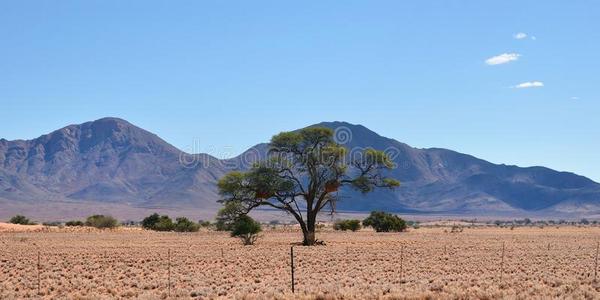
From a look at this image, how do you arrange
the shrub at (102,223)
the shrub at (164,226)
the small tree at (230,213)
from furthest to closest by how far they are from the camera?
the shrub at (102,223) → the shrub at (164,226) → the small tree at (230,213)

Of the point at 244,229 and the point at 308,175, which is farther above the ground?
the point at 308,175

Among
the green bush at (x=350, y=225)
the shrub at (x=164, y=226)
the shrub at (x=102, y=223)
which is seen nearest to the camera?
the shrub at (x=164, y=226)

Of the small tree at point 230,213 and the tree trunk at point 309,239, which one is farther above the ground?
the small tree at point 230,213

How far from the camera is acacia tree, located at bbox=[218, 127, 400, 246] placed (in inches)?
2271

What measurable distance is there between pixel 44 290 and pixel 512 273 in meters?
19.3

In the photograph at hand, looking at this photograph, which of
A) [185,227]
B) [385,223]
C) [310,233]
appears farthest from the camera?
[185,227]

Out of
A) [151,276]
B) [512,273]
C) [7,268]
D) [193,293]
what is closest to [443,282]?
[512,273]

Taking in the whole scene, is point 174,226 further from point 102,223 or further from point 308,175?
point 308,175

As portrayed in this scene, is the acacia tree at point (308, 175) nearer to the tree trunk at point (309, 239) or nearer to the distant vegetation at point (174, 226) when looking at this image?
the tree trunk at point (309, 239)

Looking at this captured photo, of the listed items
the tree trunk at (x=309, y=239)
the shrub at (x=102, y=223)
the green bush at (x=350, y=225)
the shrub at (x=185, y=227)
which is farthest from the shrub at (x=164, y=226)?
the tree trunk at (x=309, y=239)

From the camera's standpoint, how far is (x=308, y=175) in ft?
192

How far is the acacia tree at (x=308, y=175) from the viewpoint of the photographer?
189 ft

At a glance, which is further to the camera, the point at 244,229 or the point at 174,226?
the point at 174,226

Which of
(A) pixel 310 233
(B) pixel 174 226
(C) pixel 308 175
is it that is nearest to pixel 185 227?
(B) pixel 174 226
